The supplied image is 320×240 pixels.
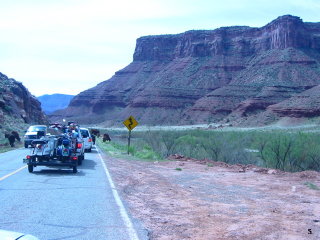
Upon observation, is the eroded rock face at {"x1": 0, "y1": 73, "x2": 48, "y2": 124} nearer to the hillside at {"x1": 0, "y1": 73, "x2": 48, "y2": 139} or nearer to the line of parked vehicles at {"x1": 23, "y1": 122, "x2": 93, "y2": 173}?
the hillside at {"x1": 0, "y1": 73, "x2": 48, "y2": 139}

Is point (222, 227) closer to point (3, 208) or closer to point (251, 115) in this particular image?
point (3, 208)

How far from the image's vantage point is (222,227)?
9.38 metres

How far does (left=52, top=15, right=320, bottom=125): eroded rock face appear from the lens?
333 feet

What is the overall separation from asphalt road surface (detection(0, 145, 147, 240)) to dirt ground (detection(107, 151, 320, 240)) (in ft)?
1.47

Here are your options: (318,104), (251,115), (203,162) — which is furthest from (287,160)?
(251,115)

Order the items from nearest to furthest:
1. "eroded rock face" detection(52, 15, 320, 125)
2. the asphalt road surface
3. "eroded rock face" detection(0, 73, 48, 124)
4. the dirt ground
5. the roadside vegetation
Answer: the asphalt road surface < the dirt ground < the roadside vegetation < "eroded rock face" detection(0, 73, 48, 124) < "eroded rock face" detection(52, 15, 320, 125)

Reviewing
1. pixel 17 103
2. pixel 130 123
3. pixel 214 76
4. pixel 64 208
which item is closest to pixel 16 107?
pixel 17 103

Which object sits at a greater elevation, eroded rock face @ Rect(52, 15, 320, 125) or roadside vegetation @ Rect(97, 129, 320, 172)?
eroded rock face @ Rect(52, 15, 320, 125)

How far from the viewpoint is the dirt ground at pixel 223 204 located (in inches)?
357

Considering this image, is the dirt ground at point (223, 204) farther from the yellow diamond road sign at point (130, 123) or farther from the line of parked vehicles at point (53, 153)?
the yellow diamond road sign at point (130, 123)

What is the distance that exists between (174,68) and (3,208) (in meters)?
120

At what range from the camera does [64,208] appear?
1087 centimetres

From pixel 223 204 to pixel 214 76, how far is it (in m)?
107

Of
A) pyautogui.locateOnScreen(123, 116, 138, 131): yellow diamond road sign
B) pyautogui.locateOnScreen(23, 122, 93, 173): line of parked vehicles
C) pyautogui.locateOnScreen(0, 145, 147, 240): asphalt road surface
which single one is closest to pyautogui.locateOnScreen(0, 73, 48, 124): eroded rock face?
pyautogui.locateOnScreen(123, 116, 138, 131): yellow diamond road sign
